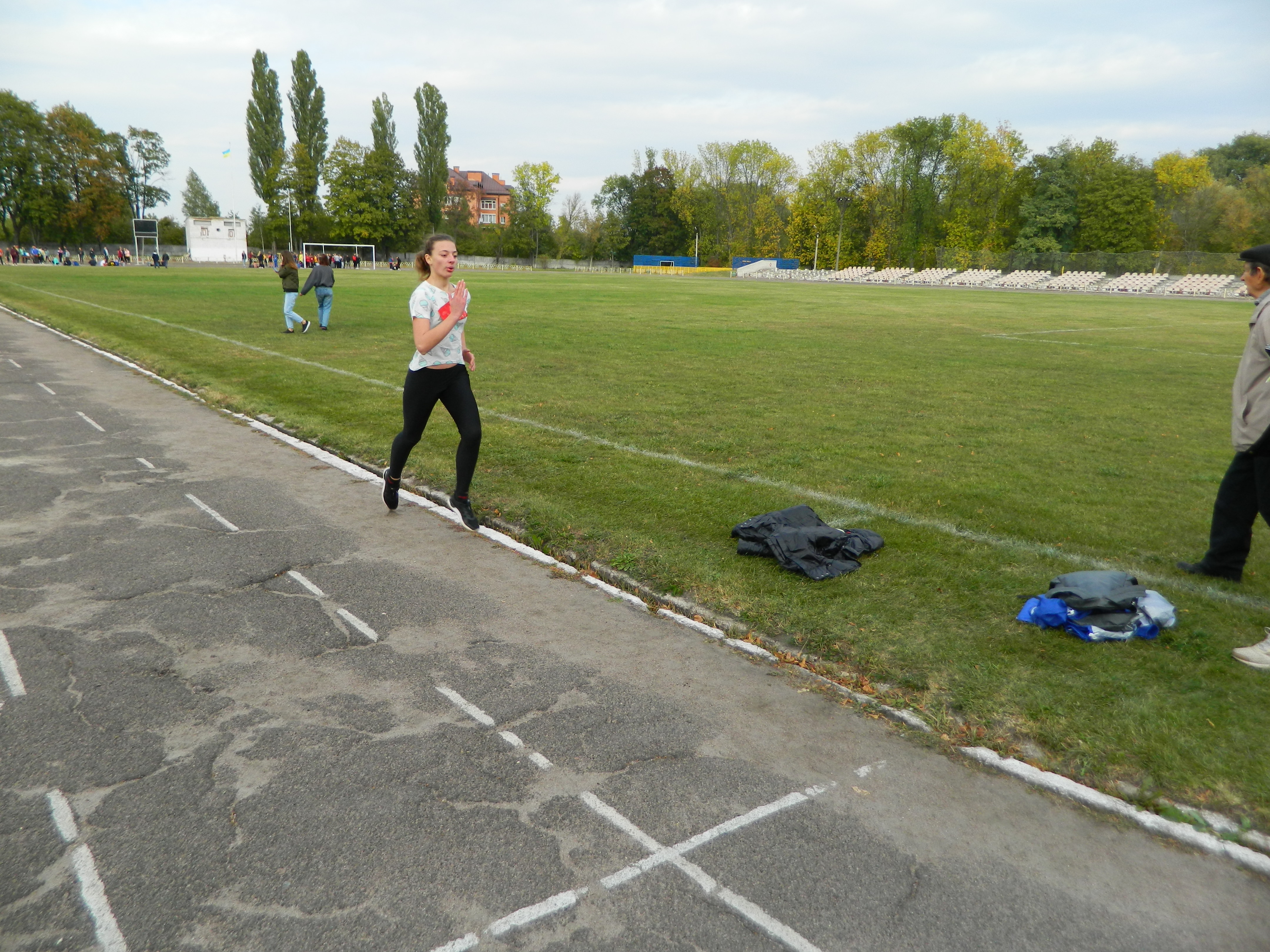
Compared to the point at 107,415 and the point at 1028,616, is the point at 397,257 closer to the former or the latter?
the point at 107,415

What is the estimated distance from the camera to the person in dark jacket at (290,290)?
1814cm

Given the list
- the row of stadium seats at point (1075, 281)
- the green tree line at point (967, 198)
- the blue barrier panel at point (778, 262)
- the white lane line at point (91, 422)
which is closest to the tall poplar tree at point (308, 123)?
the green tree line at point (967, 198)

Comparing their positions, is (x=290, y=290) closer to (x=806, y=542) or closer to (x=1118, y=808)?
(x=806, y=542)

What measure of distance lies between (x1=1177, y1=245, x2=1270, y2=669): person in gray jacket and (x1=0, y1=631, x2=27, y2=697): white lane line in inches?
237

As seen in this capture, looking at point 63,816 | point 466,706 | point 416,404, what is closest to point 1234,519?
point 466,706

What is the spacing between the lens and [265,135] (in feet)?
294

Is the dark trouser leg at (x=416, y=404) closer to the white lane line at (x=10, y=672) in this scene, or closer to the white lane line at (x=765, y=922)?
the white lane line at (x=10, y=672)

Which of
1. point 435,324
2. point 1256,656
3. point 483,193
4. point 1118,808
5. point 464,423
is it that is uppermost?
point 483,193

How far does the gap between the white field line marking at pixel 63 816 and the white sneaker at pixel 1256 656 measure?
208 inches

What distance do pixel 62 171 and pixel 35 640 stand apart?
329 ft

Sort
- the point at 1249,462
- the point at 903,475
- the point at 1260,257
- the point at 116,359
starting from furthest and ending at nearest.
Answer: the point at 116,359 → the point at 903,475 → the point at 1249,462 → the point at 1260,257

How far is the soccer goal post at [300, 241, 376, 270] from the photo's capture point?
86375 mm

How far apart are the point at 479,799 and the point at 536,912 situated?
0.62 m

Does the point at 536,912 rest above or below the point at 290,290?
below
